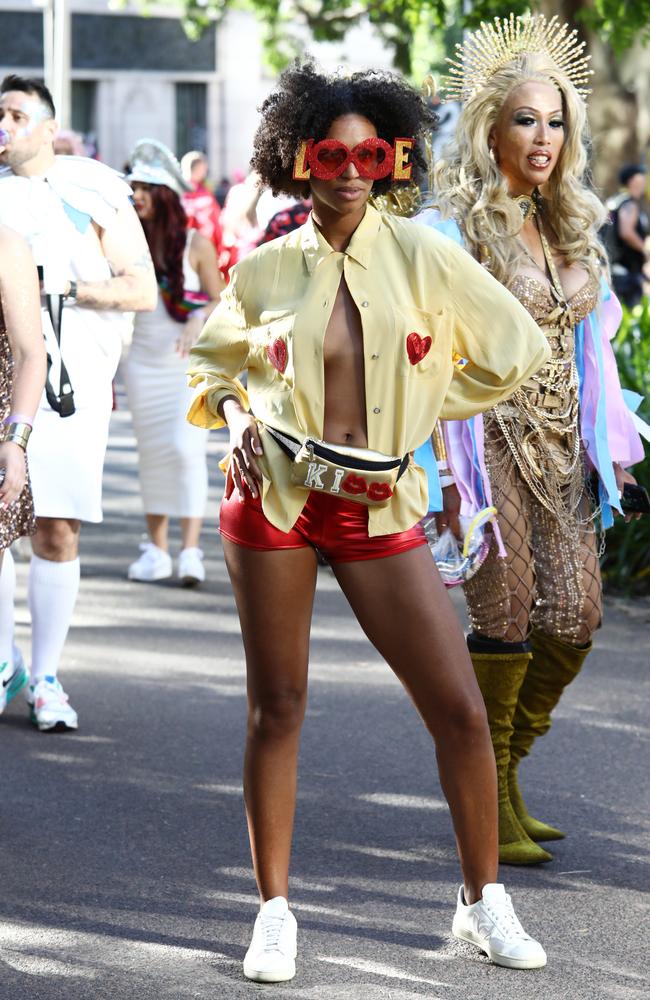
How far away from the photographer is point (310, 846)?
4.88 metres

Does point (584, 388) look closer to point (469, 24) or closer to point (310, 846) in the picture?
point (310, 846)

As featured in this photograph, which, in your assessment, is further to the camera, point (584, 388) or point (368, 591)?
point (584, 388)

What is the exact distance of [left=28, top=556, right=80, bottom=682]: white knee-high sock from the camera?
6086 mm

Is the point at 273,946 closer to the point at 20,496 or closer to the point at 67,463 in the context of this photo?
the point at 20,496

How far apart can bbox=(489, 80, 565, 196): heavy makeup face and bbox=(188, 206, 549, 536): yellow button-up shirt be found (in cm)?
87

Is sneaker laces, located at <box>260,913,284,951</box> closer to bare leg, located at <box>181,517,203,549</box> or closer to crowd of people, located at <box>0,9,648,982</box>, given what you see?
crowd of people, located at <box>0,9,648,982</box>

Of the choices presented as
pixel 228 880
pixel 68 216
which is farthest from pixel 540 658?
pixel 68 216

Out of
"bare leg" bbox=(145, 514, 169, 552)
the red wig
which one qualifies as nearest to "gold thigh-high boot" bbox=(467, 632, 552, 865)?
"bare leg" bbox=(145, 514, 169, 552)

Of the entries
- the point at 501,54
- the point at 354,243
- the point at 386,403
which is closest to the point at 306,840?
the point at 386,403

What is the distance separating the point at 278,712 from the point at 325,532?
0.45 metres

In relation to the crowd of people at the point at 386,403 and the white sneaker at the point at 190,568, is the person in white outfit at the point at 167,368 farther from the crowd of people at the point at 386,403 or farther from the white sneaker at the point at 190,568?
the crowd of people at the point at 386,403

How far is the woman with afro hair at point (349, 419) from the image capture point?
3.73 meters

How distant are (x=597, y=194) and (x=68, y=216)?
2.09 m

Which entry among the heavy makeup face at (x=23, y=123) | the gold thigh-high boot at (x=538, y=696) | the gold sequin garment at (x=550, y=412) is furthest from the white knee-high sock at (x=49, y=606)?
the gold sequin garment at (x=550, y=412)
